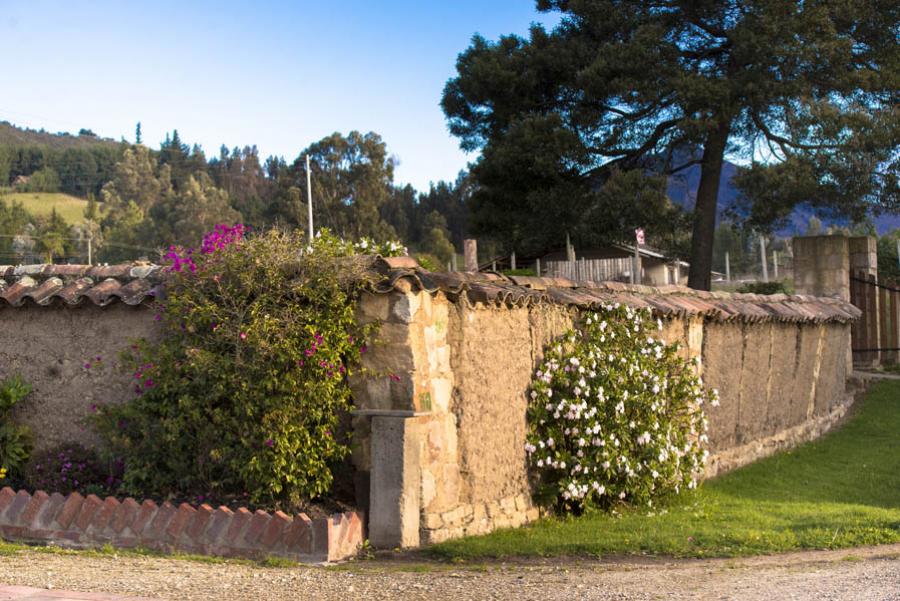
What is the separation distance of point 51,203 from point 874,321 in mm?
95705

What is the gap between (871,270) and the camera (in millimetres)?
18031

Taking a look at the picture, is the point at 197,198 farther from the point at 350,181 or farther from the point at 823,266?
the point at 823,266

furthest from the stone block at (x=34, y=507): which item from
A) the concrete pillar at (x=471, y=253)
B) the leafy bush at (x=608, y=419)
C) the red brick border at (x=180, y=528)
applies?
the concrete pillar at (x=471, y=253)

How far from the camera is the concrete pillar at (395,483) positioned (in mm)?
6414

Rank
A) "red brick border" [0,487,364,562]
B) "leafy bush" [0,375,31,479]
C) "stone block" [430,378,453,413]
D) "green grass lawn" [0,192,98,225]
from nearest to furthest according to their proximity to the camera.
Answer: "red brick border" [0,487,364,562] → "stone block" [430,378,453,413] → "leafy bush" [0,375,31,479] → "green grass lawn" [0,192,98,225]

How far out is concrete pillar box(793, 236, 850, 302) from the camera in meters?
17.0

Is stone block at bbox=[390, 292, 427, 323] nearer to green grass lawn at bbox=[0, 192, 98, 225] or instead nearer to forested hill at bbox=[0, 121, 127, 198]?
green grass lawn at bbox=[0, 192, 98, 225]

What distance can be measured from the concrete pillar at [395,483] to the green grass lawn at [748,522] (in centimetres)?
30

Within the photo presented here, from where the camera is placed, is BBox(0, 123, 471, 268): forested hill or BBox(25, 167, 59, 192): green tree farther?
BBox(25, 167, 59, 192): green tree

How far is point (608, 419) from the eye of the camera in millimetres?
7902

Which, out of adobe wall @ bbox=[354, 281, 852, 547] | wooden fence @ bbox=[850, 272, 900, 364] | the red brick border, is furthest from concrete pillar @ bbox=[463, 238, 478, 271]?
wooden fence @ bbox=[850, 272, 900, 364]

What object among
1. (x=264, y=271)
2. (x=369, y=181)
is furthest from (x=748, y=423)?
(x=369, y=181)

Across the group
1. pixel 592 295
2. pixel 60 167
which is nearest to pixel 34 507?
pixel 592 295

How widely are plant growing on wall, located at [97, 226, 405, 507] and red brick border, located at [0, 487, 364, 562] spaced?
0.25m
